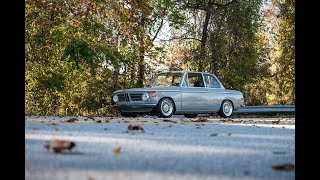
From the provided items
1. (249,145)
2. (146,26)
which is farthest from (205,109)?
(249,145)

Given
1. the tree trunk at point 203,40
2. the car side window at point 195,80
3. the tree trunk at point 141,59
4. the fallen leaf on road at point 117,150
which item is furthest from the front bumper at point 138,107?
the tree trunk at point 203,40

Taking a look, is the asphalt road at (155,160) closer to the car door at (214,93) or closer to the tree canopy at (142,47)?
the car door at (214,93)

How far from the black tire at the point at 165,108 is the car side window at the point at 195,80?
133 centimetres

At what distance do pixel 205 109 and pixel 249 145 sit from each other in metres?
10.8

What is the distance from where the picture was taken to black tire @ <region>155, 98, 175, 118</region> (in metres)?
14.5

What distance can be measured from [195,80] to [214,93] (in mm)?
761

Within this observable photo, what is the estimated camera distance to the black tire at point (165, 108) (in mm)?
14508

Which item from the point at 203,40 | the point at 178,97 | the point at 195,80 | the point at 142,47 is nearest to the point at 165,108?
the point at 178,97

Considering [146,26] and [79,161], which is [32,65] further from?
[79,161]

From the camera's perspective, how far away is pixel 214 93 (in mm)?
16344

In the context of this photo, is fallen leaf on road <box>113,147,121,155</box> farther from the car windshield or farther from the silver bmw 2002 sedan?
the car windshield

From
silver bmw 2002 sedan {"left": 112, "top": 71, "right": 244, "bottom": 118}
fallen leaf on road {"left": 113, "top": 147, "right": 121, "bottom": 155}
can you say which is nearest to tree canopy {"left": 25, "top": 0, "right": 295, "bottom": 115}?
silver bmw 2002 sedan {"left": 112, "top": 71, "right": 244, "bottom": 118}

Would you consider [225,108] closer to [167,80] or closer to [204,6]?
[167,80]

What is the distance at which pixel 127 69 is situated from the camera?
22734 mm
